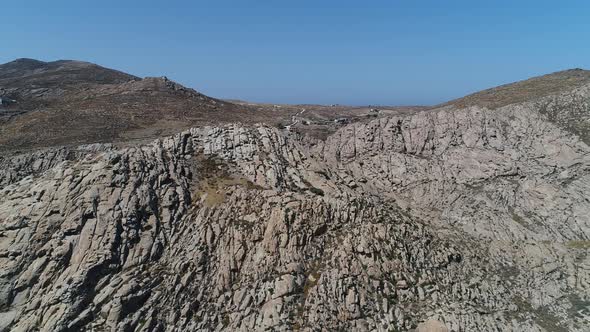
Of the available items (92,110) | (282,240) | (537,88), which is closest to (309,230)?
(282,240)

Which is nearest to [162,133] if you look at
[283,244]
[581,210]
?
[283,244]

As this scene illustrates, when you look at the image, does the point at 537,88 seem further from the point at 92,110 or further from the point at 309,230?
the point at 92,110

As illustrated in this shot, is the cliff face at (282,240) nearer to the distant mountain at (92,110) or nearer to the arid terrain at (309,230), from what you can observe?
the arid terrain at (309,230)

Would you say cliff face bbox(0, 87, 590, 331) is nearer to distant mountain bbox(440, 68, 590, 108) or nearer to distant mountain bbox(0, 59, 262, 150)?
Answer: distant mountain bbox(0, 59, 262, 150)

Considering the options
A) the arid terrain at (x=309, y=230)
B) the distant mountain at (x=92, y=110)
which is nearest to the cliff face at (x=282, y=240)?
the arid terrain at (x=309, y=230)

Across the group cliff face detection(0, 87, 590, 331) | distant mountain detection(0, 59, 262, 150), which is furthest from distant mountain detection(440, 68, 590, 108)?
distant mountain detection(0, 59, 262, 150)

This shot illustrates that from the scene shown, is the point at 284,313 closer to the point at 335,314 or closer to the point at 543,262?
the point at 335,314
